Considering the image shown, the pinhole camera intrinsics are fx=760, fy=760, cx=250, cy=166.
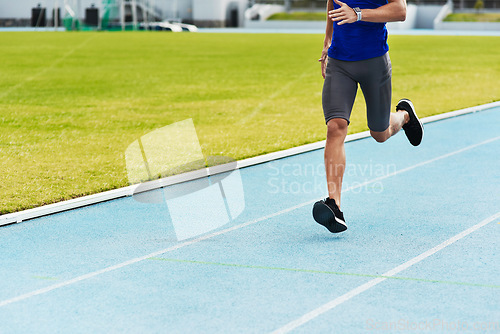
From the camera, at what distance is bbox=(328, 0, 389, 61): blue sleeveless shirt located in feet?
18.4

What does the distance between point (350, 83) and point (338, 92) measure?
0.44ft

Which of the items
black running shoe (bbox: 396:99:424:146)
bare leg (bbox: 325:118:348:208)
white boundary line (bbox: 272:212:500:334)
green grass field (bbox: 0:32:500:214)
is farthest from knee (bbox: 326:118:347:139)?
green grass field (bbox: 0:32:500:214)

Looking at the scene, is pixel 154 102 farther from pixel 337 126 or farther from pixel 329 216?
pixel 329 216

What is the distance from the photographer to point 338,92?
568 centimetres

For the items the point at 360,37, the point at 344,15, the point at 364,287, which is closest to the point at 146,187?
the point at 360,37

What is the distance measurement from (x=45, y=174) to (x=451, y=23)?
201 feet

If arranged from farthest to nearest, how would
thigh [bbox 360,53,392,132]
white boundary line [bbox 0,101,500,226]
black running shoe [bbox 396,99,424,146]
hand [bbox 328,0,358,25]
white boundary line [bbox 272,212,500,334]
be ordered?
black running shoe [bbox 396,99,424,146], white boundary line [bbox 0,101,500,226], thigh [bbox 360,53,392,132], hand [bbox 328,0,358,25], white boundary line [bbox 272,212,500,334]

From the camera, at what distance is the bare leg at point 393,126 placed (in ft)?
20.5

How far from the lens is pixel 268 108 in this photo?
14156mm

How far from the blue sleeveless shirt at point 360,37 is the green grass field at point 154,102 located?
2902 mm

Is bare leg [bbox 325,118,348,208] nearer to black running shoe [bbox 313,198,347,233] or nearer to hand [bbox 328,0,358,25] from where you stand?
black running shoe [bbox 313,198,347,233]

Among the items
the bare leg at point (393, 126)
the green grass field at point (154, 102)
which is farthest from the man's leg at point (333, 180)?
the green grass field at point (154, 102)

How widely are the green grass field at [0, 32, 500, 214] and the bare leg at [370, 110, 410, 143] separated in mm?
2614

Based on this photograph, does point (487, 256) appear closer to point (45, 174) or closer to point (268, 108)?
point (45, 174)
